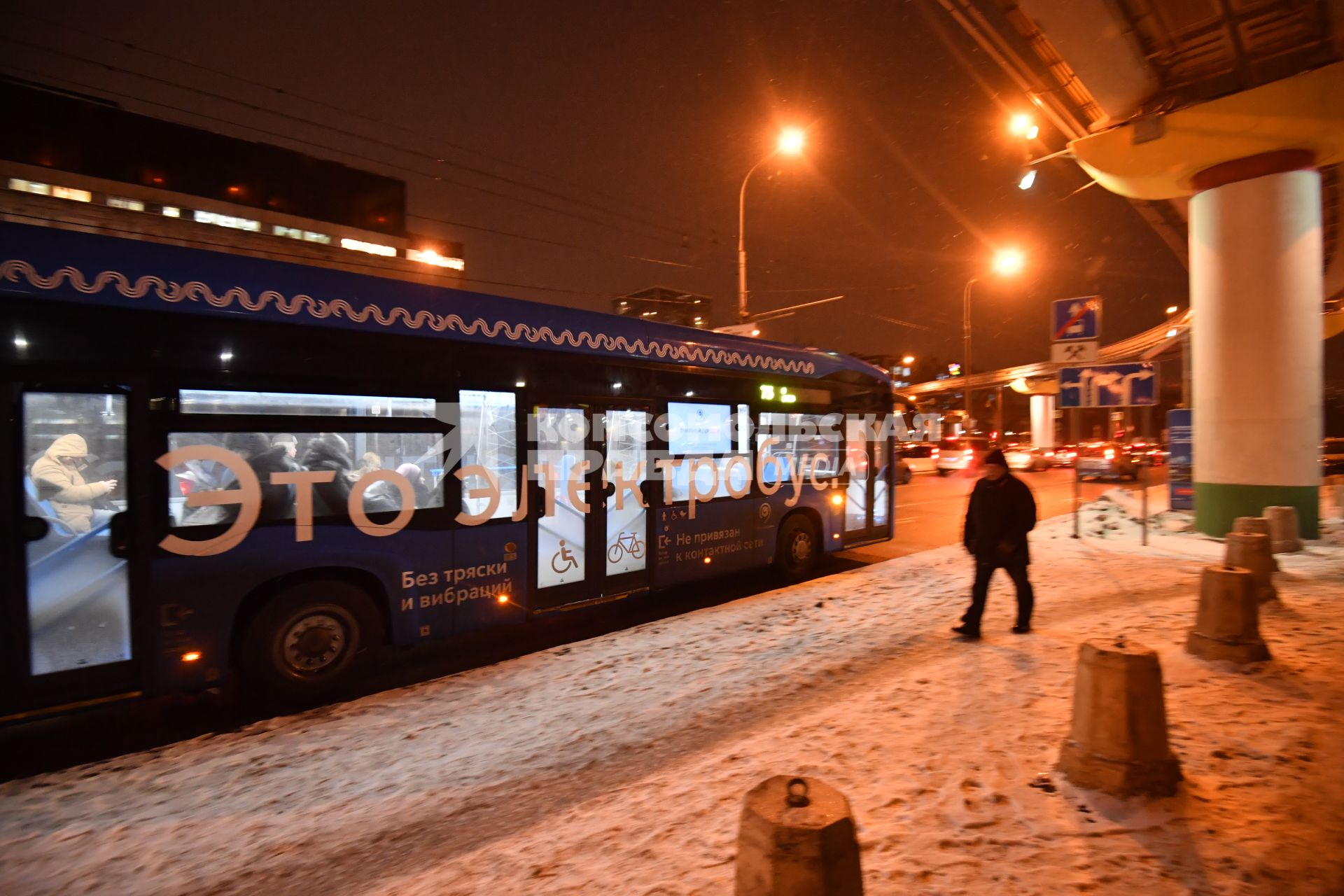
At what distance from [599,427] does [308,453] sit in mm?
2836

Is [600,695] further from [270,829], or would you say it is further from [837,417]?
[837,417]

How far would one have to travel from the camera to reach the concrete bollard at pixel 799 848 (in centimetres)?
205

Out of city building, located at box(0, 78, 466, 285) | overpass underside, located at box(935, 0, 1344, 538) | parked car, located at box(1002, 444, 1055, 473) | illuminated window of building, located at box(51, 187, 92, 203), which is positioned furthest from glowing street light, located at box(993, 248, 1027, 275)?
illuminated window of building, located at box(51, 187, 92, 203)

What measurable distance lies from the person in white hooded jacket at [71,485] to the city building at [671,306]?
1557 inches

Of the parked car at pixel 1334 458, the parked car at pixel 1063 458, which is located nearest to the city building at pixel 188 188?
the parked car at pixel 1063 458

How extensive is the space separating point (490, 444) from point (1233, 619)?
6500mm

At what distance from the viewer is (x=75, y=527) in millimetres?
4434

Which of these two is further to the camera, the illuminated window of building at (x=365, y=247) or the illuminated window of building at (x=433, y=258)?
the illuminated window of building at (x=433, y=258)

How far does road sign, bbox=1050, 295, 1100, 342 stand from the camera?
988 cm

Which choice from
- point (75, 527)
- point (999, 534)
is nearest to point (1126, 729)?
point (999, 534)

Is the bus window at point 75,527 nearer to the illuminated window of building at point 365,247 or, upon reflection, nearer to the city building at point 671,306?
the city building at point 671,306

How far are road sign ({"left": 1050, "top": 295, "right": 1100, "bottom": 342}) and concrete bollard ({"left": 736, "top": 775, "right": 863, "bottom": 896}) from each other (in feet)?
32.2

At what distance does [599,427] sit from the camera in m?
7.18

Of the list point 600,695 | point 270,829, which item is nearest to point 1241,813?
point 600,695
